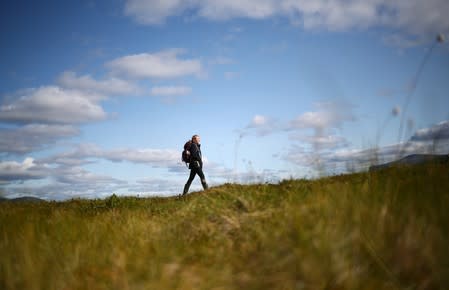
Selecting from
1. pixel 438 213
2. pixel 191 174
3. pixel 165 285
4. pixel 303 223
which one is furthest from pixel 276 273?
pixel 191 174

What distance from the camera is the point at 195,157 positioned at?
48.5 feet

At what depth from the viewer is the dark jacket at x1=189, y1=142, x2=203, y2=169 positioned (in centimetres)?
1470

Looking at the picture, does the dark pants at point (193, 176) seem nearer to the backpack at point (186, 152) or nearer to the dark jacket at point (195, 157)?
the dark jacket at point (195, 157)

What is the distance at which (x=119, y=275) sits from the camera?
3.07 metres

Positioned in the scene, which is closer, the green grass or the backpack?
the green grass

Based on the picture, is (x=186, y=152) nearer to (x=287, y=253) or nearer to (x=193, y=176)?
(x=193, y=176)

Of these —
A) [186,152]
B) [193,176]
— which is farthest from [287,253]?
[186,152]

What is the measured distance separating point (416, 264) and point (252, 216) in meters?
2.03

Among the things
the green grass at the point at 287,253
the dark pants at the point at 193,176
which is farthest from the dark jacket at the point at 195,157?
the green grass at the point at 287,253

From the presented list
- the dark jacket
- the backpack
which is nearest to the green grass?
the dark jacket

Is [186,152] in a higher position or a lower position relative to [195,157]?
higher

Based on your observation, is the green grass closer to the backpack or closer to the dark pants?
the dark pants

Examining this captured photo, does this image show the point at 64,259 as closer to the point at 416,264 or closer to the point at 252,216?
the point at 252,216

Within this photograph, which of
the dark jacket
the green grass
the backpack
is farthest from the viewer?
the backpack
